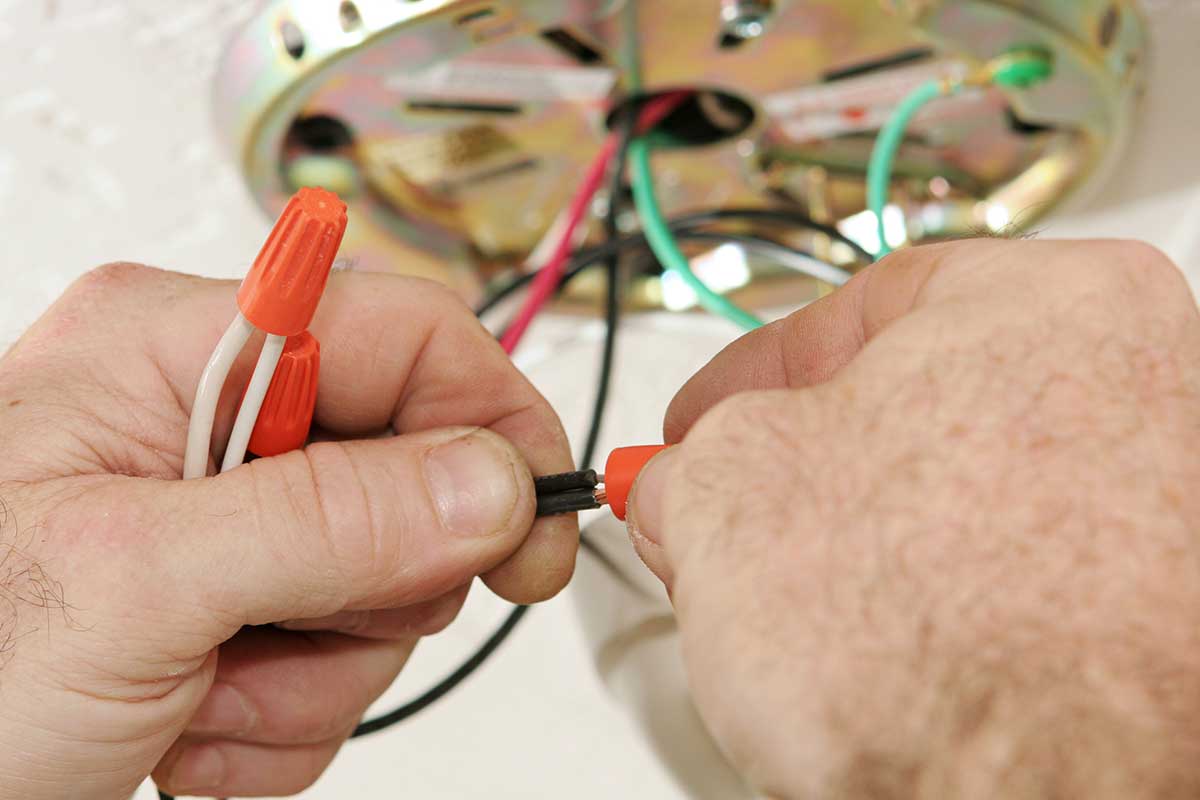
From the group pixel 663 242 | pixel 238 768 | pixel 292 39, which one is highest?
pixel 292 39

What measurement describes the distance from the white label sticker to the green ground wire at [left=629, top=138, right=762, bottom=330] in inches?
1.3

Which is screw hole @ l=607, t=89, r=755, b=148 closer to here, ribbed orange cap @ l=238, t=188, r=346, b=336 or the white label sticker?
the white label sticker

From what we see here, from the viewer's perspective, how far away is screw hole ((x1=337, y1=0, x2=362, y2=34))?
36cm

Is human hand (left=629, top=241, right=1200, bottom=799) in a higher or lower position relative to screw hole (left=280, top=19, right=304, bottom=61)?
lower

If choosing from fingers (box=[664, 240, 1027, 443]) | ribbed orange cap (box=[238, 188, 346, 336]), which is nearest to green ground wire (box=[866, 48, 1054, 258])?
fingers (box=[664, 240, 1027, 443])

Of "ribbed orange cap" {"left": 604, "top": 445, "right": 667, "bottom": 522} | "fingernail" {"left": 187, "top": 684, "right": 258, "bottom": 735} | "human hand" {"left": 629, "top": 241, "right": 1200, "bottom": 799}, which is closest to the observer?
"human hand" {"left": 629, "top": 241, "right": 1200, "bottom": 799}

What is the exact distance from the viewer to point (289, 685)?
0.37m

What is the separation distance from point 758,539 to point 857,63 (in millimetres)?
309

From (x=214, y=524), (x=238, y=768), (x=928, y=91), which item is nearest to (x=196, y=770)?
(x=238, y=768)

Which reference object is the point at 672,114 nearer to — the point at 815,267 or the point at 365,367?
the point at 815,267

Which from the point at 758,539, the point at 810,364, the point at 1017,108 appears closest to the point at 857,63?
the point at 1017,108

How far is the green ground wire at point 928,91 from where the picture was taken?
1.26ft

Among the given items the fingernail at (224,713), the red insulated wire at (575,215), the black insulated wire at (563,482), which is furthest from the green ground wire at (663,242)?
the fingernail at (224,713)

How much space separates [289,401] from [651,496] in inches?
5.3
